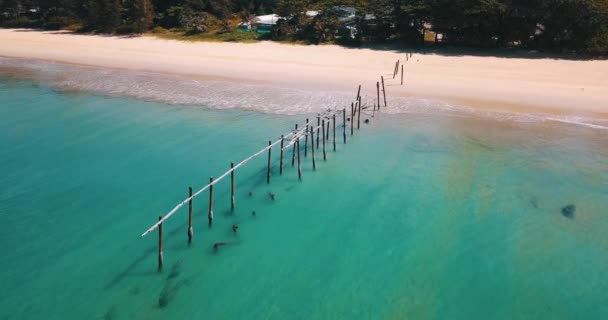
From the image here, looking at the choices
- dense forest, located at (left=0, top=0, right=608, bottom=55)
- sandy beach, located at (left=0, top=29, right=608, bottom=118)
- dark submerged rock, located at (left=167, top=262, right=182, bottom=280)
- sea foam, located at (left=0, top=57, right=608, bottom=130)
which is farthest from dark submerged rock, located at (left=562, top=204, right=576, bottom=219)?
dense forest, located at (left=0, top=0, right=608, bottom=55)

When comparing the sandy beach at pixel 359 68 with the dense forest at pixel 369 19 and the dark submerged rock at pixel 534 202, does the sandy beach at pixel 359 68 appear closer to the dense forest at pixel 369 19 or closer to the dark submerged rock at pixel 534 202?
the dense forest at pixel 369 19

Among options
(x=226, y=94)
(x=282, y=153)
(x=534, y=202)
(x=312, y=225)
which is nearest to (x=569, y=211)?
(x=534, y=202)

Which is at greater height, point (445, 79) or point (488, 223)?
point (445, 79)

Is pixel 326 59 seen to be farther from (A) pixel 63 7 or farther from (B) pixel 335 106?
(A) pixel 63 7

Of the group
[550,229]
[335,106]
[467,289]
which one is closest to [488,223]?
[550,229]

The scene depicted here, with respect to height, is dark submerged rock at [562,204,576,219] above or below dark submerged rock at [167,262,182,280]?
above

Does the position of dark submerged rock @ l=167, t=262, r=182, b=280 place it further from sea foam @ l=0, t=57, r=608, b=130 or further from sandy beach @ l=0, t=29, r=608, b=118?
sandy beach @ l=0, t=29, r=608, b=118
